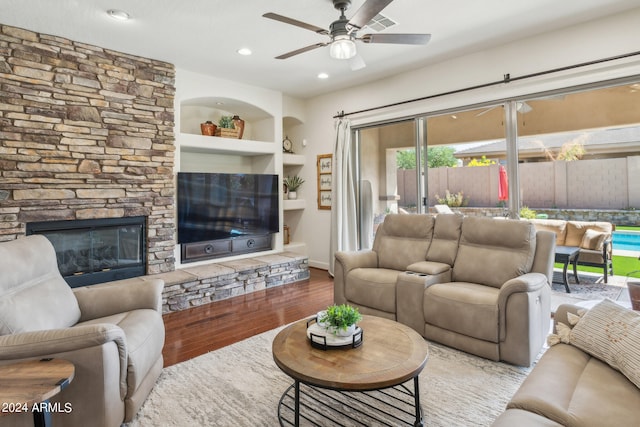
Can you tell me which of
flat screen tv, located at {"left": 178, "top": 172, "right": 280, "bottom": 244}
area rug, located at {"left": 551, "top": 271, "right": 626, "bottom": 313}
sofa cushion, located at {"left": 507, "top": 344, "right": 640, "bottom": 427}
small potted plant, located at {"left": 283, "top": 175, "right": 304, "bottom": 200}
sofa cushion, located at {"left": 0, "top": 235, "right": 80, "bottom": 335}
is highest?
small potted plant, located at {"left": 283, "top": 175, "right": 304, "bottom": 200}

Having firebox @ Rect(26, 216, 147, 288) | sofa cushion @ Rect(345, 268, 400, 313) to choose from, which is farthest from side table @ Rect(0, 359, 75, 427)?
firebox @ Rect(26, 216, 147, 288)

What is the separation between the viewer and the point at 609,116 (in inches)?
132

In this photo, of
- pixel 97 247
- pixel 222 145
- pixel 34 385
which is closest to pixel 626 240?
pixel 34 385

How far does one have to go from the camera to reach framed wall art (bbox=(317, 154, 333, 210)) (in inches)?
227

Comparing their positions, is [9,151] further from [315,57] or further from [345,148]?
[345,148]

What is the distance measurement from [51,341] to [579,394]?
88.0 inches

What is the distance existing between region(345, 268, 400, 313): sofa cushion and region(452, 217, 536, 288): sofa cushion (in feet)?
2.00

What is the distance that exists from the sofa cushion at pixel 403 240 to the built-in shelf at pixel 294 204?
2.33m

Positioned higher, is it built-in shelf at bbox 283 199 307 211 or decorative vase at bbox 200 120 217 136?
decorative vase at bbox 200 120 217 136

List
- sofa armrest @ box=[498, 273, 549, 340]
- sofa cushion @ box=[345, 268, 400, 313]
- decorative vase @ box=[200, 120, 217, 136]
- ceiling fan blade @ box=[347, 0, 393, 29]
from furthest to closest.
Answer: decorative vase @ box=[200, 120, 217, 136] < sofa cushion @ box=[345, 268, 400, 313] < sofa armrest @ box=[498, 273, 549, 340] < ceiling fan blade @ box=[347, 0, 393, 29]

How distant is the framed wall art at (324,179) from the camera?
18.9 feet

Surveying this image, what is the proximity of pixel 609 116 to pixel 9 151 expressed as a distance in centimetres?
571

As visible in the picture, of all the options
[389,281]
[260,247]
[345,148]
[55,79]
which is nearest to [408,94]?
[345,148]

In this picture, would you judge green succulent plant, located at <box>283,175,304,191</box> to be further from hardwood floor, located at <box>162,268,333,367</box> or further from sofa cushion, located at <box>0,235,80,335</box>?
sofa cushion, located at <box>0,235,80,335</box>
